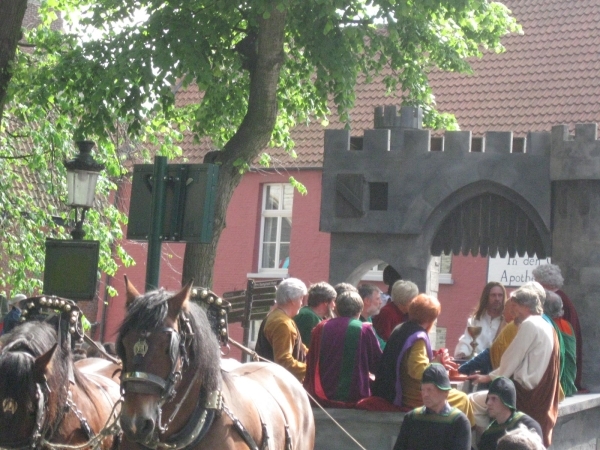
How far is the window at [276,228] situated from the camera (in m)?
28.5

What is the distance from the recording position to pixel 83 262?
10633mm

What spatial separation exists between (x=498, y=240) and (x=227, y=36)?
456 cm

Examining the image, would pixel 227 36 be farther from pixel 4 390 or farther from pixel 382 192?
pixel 4 390

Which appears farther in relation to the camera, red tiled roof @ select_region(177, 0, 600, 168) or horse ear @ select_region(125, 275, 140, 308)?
red tiled roof @ select_region(177, 0, 600, 168)

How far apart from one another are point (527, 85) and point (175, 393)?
2165 centimetres

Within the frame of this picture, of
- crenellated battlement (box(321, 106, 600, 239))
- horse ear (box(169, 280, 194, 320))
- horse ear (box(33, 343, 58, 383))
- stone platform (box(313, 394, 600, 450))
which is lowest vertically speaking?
stone platform (box(313, 394, 600, 450))

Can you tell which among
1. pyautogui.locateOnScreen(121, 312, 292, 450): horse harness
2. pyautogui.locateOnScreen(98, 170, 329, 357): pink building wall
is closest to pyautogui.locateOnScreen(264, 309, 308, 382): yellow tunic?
pyautogui.locateOnScreen(121, 312, 292, 450): horse harness

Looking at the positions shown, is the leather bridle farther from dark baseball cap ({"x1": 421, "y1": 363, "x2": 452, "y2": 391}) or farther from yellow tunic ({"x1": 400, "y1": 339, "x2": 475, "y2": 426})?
yellow tunic ({"x1": 400, "y1": 339, "x2": 475, "y2": 426})

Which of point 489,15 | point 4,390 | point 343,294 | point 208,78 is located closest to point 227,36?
point 208,78

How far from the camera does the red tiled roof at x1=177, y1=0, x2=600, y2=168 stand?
24297mm

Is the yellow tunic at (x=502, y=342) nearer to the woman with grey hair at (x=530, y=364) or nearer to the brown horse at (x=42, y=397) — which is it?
the woman with grey hair at (x=530, y=364)

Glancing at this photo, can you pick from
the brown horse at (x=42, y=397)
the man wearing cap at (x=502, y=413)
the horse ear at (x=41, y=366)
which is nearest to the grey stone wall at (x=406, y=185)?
the man wearing cap at (x=502, y=413)

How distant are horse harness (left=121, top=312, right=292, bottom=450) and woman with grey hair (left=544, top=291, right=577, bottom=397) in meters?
5.10

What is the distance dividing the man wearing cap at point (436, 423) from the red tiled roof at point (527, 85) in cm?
1733
